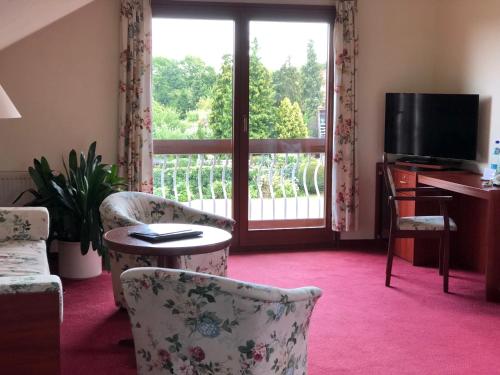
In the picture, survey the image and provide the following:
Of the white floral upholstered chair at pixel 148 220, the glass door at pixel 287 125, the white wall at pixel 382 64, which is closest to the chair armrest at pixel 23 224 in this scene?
the white floral upholstered chair at pixel 148 220

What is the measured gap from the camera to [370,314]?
4195 mm

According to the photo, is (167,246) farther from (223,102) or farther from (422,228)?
(223,102)

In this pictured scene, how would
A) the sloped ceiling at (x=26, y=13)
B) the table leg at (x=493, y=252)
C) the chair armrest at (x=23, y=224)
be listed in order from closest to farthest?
the sloped ceiling at (x=26, y=13)
the chair armrest at (x=23, y=224)
the table leg at (x=493, y=252)

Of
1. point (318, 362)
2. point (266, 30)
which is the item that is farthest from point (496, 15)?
point (318, 362)

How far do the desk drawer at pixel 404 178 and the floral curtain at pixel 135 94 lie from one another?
82.2 inches

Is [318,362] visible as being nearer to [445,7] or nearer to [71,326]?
[71,326]

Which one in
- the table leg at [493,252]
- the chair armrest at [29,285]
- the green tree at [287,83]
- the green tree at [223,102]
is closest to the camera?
the chair armrest at [29,285]

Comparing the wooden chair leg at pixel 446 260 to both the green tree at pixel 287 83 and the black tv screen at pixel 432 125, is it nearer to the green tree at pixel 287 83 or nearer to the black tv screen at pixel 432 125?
the black tv screen at pixel 432 125

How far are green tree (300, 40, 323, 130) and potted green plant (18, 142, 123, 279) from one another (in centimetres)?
184

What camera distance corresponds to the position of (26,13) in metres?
3.67

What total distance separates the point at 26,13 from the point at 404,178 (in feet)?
10.7

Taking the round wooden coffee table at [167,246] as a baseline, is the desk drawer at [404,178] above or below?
above

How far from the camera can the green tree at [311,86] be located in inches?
232

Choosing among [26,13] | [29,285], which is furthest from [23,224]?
[29,285]
